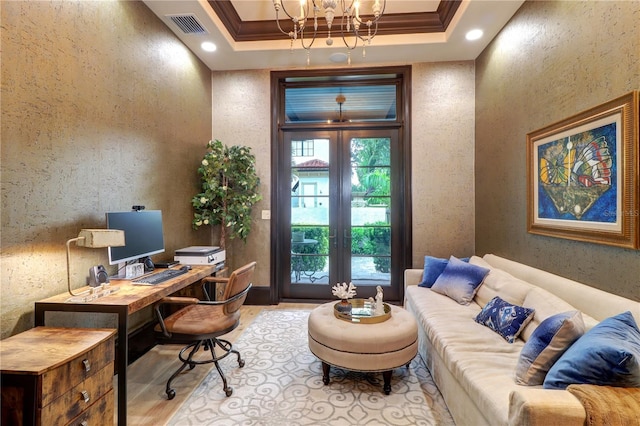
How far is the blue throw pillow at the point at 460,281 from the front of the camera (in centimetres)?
279

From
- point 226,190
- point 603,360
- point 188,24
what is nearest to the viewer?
point 603,360

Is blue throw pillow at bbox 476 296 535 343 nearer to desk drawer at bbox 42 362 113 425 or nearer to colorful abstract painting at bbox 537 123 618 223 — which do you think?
colorful abstract painting at bbox 537 123 618 223

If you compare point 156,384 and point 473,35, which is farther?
point 473,35

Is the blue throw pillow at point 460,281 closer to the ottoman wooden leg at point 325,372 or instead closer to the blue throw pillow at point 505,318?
the blue throw pillow at point 505,318

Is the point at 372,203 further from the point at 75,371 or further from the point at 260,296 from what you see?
the point at 75,371

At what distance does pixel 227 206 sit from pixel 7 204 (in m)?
2.24

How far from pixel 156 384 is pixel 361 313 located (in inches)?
70.1

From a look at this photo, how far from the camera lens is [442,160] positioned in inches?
158

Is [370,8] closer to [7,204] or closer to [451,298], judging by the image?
[451,298]

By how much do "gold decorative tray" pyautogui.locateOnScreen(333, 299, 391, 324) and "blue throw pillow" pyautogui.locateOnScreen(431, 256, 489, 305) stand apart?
2.43ft

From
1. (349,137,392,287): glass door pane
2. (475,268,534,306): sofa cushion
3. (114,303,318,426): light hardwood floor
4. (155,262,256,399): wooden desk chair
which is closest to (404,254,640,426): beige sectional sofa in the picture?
(475,268,534,306): sofa cushion

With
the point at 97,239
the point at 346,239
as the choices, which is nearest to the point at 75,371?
the point at 97,239

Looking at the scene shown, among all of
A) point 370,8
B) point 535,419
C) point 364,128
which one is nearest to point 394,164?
point 364,128

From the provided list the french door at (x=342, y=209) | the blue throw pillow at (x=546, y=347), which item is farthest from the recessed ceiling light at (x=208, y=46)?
the blue throw pillow at (x=546, y=347)
